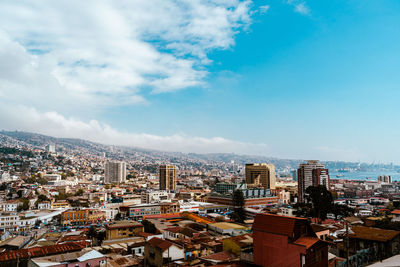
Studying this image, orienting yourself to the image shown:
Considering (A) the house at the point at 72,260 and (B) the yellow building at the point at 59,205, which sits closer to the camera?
(A) the house at the point at 72,260

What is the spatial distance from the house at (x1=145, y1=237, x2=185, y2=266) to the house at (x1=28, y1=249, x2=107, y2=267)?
9.14ft

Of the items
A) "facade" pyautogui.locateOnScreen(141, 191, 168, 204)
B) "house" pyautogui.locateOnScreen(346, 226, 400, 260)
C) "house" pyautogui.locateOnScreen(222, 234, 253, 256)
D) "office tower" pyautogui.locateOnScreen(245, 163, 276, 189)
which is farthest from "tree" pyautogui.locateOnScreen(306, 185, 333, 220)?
"office tower" pyautogui.locateOnScreen(245, 163, 276, 189)

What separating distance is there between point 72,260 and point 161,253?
513cm

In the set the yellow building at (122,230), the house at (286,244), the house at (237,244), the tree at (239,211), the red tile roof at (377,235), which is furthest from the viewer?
the tree at (239,211)

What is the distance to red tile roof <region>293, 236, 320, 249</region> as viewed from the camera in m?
10.8

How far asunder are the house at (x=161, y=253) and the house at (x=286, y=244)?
23.5 ft

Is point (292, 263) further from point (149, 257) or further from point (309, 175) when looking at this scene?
point (309, 175)

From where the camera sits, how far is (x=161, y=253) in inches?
696

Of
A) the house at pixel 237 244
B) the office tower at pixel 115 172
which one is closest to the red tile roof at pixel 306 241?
the house at pixel 237 244

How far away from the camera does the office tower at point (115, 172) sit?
12569 centimetres

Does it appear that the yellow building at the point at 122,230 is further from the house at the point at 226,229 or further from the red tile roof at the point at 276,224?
the red tile roof at the point at 276,224

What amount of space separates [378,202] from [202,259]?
69.2 metres

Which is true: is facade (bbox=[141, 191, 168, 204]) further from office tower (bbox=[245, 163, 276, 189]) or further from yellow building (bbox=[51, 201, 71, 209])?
office tower (bbox=[245, 163, 276, 189])

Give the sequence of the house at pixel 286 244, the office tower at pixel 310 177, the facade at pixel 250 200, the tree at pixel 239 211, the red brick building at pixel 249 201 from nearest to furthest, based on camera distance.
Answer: the house at pixel 286 244
the tree at pixel 239 211
the red brick building at pixel 249 201
the facade at pixel 250 200
the office tower at pixel 310 177
